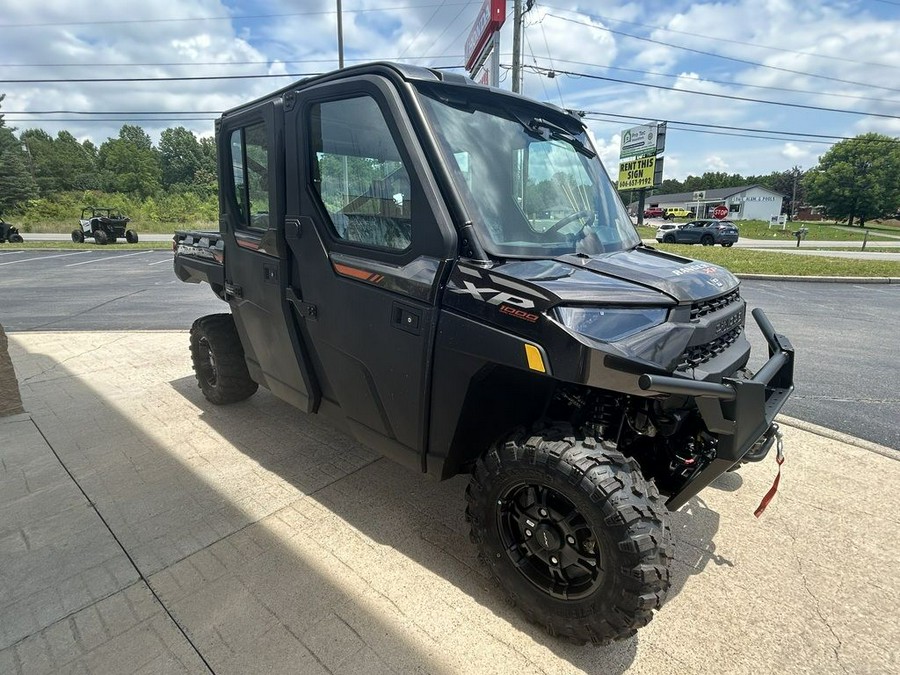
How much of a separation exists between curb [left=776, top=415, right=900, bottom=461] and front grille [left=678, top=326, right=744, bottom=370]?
2.18 meters

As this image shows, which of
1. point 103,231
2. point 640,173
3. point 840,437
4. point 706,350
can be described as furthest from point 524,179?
point 103,231

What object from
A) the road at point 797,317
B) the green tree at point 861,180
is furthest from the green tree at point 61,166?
the green tree at point 861,180

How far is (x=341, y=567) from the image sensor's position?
2455 mm

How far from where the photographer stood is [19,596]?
7.49ft

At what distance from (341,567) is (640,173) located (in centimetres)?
2581

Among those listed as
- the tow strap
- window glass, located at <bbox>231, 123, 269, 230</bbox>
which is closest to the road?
the tow strap

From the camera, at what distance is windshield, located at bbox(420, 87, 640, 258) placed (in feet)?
7.08

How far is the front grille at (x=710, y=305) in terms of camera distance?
6.76 feet

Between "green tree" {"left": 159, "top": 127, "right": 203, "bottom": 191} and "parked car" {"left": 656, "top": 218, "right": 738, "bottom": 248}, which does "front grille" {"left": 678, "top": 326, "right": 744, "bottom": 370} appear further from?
"green tree" {"left": 159, "top": 127, "right": 203, "bottom": 191}

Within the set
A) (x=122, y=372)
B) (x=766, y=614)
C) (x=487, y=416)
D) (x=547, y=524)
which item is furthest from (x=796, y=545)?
(x=122, y=372)

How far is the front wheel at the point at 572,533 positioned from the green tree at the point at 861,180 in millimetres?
79160

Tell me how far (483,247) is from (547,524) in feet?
3.88

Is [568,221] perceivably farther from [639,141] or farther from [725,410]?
[639,141]

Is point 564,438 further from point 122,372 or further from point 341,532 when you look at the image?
point 122,372
